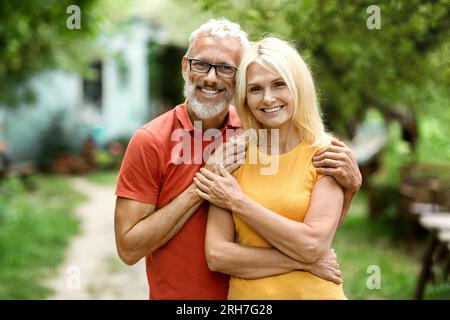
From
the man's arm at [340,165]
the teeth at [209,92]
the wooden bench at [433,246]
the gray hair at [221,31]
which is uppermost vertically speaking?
the gray hair at [221,31]

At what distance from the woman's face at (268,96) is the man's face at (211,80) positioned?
22 cm

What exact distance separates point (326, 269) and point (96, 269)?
5.91 meters

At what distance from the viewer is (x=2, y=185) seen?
35.8ft

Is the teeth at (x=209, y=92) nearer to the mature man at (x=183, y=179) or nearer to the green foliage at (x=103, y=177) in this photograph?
the mature man at (x=183, y=179)

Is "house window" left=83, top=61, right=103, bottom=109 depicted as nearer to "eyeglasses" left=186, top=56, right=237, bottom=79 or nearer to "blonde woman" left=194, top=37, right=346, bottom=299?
"eyeglasses" left=186, top=56, right=237, bottom=79

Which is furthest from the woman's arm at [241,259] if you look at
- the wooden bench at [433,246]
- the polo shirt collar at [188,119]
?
the wooden bench at [433,246]

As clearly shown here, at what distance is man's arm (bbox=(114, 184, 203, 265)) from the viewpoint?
2.73 metres

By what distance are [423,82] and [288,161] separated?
4.08m

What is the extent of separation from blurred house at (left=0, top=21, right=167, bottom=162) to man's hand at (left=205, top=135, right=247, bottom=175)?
40.9ft

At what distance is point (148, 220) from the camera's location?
9.00ft

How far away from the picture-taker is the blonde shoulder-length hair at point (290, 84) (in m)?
2.56

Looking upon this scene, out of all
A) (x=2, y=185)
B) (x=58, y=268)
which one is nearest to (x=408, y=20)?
(x=58, y=268)

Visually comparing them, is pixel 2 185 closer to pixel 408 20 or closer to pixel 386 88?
pixel 386 88

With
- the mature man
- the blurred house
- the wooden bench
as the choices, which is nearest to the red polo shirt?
the mature man
